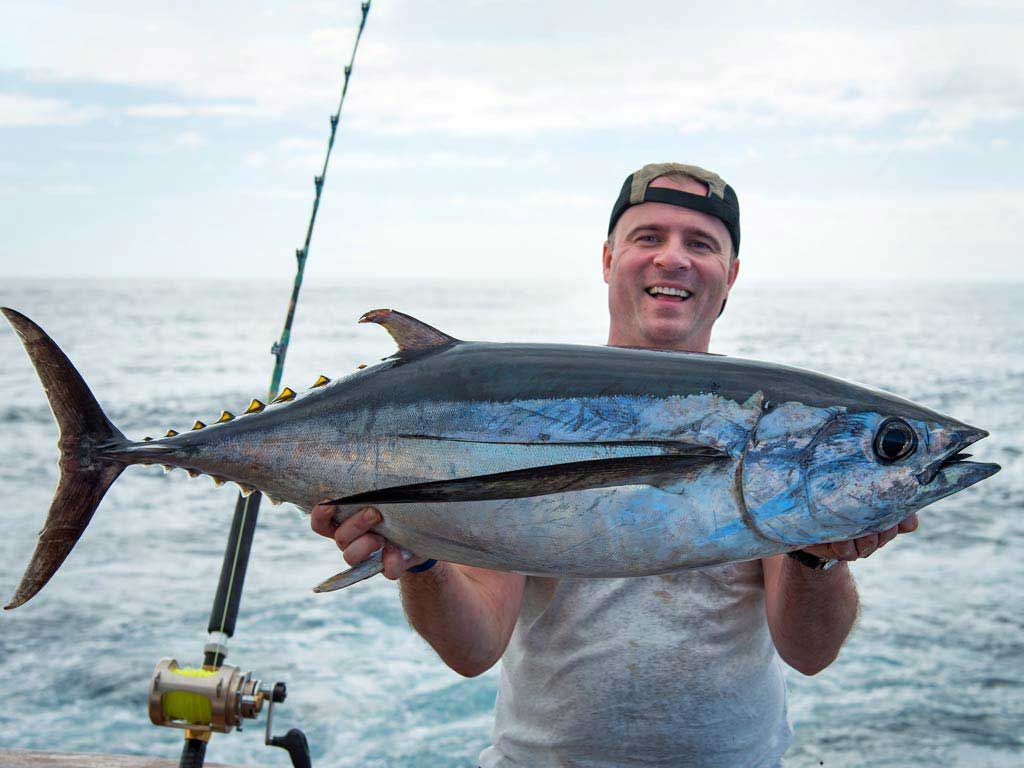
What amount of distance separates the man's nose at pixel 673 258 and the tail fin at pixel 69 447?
5.12ft

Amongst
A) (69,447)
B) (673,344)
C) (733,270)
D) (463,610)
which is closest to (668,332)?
(673,344)

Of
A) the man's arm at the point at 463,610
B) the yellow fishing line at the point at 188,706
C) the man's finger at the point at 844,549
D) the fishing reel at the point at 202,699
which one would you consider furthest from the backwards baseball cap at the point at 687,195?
the yellow fishing line at the point at 188,706

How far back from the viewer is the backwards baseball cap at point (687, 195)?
9.43 ft

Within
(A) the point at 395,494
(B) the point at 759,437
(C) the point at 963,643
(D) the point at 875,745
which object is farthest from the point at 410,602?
(C) the point at 963,643

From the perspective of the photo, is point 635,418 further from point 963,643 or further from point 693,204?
point 963,643

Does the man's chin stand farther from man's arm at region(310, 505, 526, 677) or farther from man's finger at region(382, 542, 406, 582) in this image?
man's finger at region(382, 542, 406, 582)

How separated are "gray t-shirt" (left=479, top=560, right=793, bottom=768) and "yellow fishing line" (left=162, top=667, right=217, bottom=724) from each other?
2.78 feet

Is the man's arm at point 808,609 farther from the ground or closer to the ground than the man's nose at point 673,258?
closer to the ground

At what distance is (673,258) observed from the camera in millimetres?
2766

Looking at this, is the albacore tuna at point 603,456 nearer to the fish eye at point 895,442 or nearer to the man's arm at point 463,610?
the fish eye at point 895,442

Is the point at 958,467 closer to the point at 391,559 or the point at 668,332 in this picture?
the point at 391,559

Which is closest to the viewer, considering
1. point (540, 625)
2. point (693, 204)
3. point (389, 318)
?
point (389, 318)

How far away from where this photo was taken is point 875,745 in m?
5.16

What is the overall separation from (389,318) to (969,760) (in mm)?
4592
